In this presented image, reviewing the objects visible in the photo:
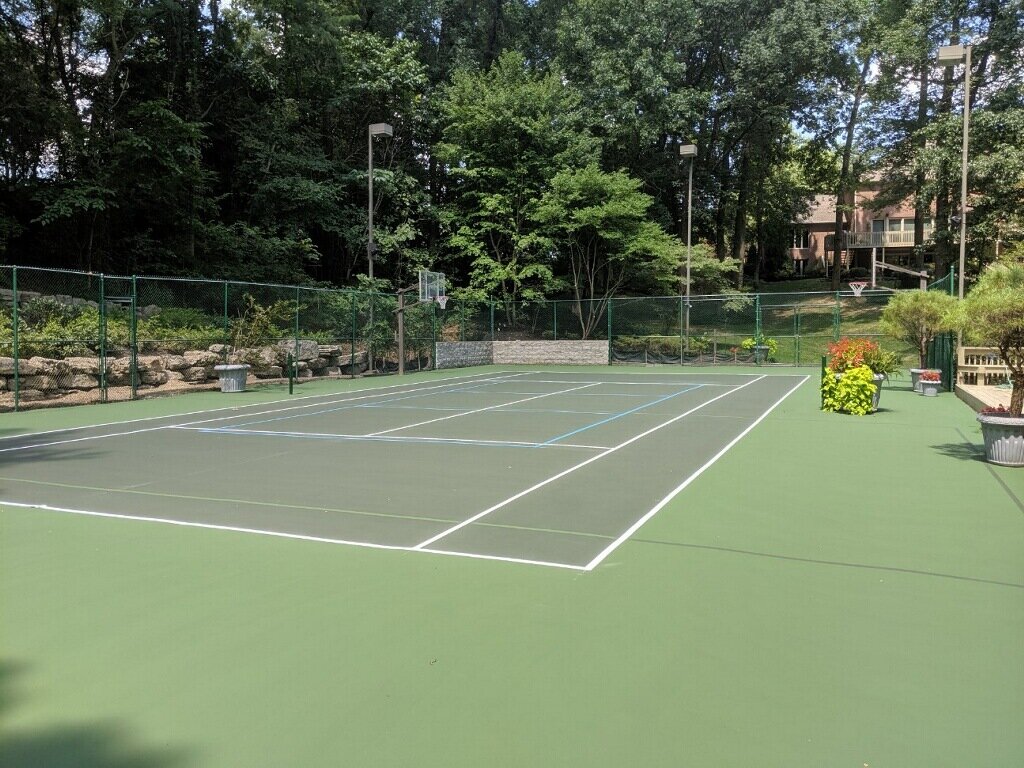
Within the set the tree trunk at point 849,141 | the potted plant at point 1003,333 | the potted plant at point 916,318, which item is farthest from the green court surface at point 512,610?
the tree trunk at point 849,141

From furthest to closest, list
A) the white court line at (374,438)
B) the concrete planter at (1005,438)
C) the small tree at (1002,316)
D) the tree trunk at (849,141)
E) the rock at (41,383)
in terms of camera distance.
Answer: the tree trunk at (849,141) < the rock at (41,383) < the white court line at (374,438) < the concrete planter at (1005,438) < the small tree at (1002,316)

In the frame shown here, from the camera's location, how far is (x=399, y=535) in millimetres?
5727

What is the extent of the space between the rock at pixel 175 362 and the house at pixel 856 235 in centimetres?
4569

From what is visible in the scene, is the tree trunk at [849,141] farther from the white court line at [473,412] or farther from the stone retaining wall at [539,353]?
the white court line at [473,412]

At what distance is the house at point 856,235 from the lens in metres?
56.7

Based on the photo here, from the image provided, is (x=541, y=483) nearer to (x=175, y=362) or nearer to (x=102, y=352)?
(x=102, y=352)

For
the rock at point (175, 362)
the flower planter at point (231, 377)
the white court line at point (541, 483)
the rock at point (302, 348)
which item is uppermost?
the rock at point (302, 348)

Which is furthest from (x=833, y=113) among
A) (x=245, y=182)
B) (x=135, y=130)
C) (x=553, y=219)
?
(x=135, y=130)

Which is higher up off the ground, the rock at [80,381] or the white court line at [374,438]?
the rock at [80,381]

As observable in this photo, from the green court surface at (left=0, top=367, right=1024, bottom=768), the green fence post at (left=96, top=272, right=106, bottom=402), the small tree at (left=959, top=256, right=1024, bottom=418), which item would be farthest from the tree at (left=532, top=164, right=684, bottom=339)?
the green court surface at (left=0, top=367, right=1024, bottom=768)

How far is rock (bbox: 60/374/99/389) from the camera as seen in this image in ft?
53.0

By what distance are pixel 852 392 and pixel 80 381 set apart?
15138mm

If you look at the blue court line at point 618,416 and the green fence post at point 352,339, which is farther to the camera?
the green fence post at point 352,339

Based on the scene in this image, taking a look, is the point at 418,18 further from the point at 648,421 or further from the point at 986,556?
the point at 986,556
